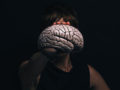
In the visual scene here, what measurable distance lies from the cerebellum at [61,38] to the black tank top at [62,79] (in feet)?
0.86

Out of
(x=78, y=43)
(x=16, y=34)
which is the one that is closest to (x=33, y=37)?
(x=16, y=34)

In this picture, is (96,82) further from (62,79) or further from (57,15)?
(57,15)

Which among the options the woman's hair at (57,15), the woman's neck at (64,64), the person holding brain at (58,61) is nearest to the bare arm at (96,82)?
the person holding brain at (58,61)

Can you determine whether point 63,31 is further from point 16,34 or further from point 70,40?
point 16,34

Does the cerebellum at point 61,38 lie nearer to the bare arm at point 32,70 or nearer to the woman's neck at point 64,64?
the bare arm at point 32,70

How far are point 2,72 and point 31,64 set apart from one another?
0.45 meters

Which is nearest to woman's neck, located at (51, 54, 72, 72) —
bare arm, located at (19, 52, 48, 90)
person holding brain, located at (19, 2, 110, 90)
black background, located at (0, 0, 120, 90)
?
person holding brain, located at (19, 2, 110, 90)

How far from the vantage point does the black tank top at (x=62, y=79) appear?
3.96 ft

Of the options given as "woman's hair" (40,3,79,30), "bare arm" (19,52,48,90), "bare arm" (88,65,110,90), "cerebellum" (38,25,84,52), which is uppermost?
"woman's hair" (40,3,79,30)

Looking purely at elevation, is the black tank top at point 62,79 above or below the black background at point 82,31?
below

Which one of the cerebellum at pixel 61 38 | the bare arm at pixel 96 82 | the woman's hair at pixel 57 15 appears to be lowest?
the bare arm at pixel 96 82

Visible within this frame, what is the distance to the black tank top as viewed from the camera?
121cm

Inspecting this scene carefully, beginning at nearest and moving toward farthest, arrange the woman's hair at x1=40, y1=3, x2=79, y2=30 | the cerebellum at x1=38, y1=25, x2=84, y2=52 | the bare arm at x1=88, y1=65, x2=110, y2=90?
the cerebellum at x1=38, y1=25, x2=84, y2=52, the woman's hair at x1=40, y1=3, x2=79, y2=30, the bare arm at x1=88, y1=65, x2=110, y2=90

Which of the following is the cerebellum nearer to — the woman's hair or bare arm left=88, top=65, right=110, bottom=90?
the woman's hair
